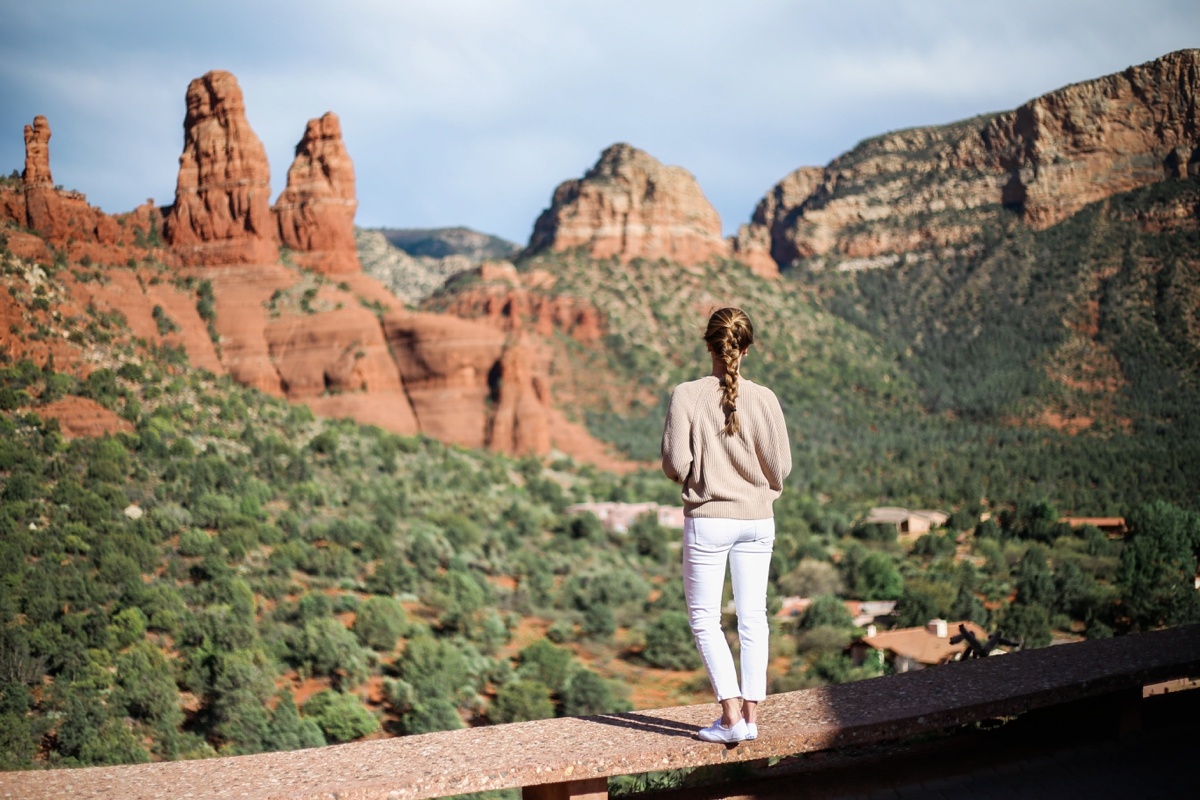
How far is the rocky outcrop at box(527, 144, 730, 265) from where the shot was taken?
87.9 metres

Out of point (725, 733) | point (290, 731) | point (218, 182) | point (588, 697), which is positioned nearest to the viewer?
point (725, 733)

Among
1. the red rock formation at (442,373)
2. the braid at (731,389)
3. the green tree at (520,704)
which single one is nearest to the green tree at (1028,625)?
the green tree at (520,704)

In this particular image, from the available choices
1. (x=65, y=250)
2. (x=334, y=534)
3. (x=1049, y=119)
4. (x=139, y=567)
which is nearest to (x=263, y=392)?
(x=65, y=250)

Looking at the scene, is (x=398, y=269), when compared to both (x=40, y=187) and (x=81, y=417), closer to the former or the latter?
(x=40, y=187)

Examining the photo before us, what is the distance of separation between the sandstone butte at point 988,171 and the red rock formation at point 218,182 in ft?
125

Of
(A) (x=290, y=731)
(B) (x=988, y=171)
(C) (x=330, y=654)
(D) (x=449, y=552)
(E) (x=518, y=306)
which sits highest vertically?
(B) (x=988, y=171)

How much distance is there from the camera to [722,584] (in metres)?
4.38

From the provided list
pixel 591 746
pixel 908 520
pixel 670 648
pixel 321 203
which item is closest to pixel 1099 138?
pixel 908 520

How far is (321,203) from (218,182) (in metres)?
6.15

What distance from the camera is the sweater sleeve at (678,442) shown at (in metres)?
4.43

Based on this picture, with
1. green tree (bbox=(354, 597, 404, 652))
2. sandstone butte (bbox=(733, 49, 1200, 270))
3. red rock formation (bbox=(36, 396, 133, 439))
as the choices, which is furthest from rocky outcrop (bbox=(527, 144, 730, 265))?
green tree (bbox=(354, 597, 404, 652))

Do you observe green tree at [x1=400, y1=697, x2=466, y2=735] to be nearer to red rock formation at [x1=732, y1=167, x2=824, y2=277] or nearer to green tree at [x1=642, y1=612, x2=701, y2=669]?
green tree at [x1=642, y1=612, x2=701, y2=669]

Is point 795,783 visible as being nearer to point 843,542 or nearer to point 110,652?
point 110,652

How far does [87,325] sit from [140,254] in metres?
10.7
